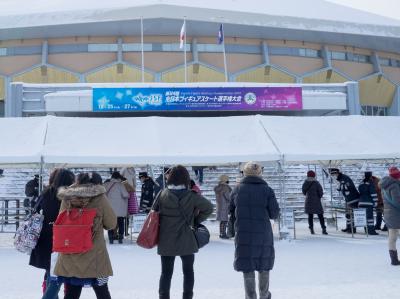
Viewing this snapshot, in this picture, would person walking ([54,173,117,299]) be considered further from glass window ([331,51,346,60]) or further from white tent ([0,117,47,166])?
glass window ([331,51,346,60])

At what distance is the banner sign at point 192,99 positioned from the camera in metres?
23.3

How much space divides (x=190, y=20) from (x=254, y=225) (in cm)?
2844

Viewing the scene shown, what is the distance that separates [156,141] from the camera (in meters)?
11.0

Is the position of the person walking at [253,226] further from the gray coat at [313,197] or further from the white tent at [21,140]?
the gray coat at [313,197]

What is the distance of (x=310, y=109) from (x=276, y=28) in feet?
33.6

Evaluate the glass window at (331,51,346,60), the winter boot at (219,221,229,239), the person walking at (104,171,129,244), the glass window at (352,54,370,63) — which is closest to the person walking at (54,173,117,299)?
the person walking at (104,171,129,244)

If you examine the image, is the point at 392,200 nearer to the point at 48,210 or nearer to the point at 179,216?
the point at 179,216

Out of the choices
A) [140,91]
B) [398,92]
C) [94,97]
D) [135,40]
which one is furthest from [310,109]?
[398,92]

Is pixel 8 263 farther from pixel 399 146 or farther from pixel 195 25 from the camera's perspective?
pixel 195 25

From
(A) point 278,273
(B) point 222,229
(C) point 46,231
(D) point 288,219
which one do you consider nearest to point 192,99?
(B) point 222,229

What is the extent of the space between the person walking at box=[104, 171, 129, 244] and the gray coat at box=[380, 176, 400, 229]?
5424 mm

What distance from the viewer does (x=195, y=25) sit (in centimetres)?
3300

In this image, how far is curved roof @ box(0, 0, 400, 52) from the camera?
104 ft

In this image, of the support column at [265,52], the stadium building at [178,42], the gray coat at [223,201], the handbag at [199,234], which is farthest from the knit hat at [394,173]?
the support column at [265,52]
